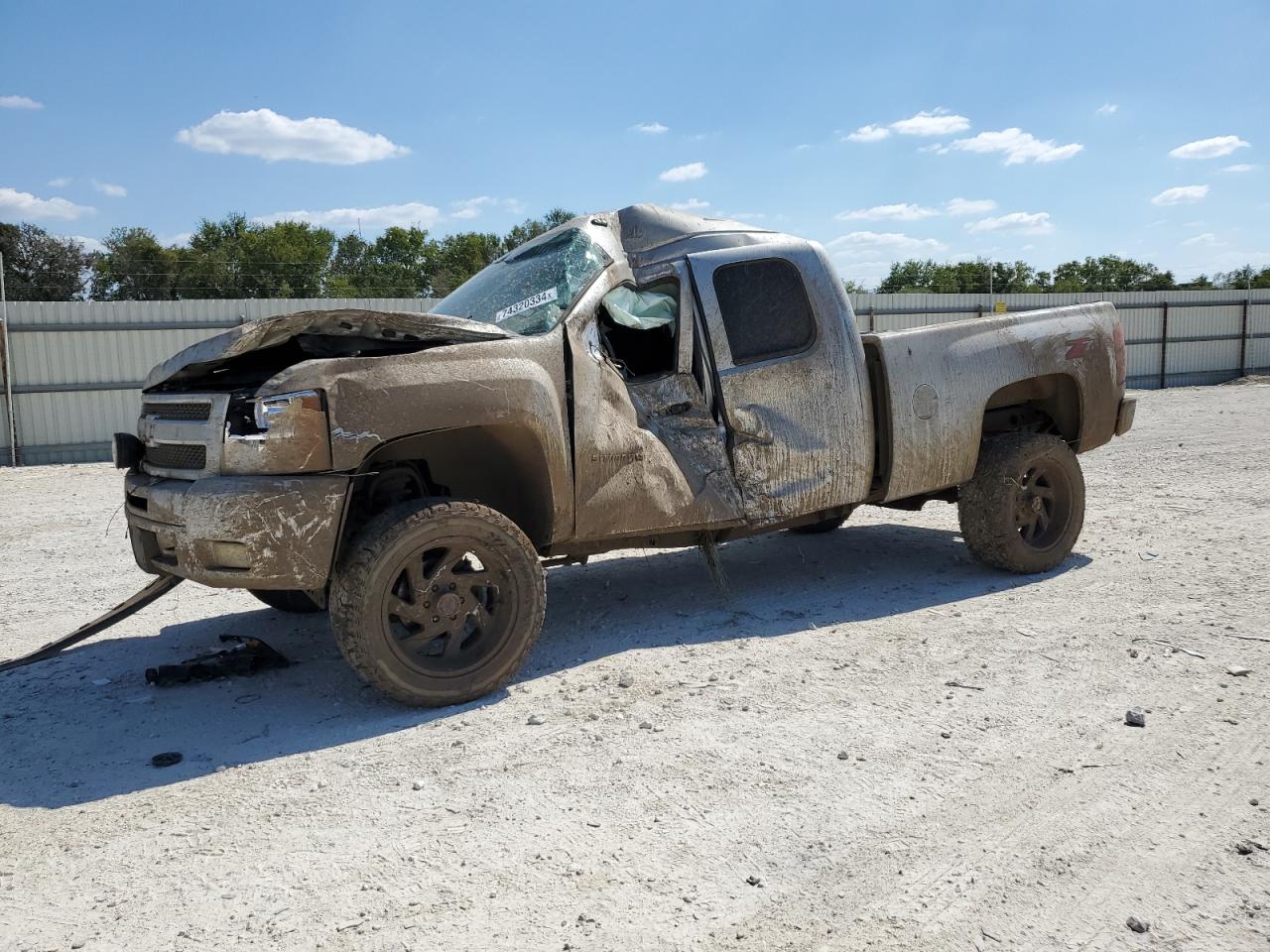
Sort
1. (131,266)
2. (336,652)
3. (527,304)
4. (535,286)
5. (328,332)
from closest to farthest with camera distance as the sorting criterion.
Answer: (328,332) → (527,304) → (535,286) → (336,652) → (131,266)

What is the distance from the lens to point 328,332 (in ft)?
13.4

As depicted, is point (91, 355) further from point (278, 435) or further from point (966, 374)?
point (966, 374)

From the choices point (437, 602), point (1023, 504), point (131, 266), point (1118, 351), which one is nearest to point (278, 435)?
point (437, 602)

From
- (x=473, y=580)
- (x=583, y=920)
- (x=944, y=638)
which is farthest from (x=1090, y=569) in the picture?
(x=583, y=920)

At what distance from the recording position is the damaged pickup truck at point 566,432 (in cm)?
397

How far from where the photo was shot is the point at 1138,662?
451 cm

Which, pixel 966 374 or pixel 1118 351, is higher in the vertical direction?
pixel 1118 351

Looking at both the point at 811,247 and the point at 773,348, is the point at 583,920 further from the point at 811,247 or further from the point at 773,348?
the point at 811,247

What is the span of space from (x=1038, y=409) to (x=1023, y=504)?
797 mm

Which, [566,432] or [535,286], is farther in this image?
[535,286]

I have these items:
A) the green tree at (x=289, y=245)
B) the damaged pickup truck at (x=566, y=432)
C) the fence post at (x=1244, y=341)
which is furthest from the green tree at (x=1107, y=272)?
the damaged pickup truck at (x=566, y=432)

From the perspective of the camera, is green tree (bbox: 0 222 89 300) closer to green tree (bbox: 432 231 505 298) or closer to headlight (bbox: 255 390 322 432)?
green tree (bbox: 432 231 505 298)

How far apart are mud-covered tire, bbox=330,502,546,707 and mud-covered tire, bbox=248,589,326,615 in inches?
59.9

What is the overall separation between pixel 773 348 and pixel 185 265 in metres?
41.3
